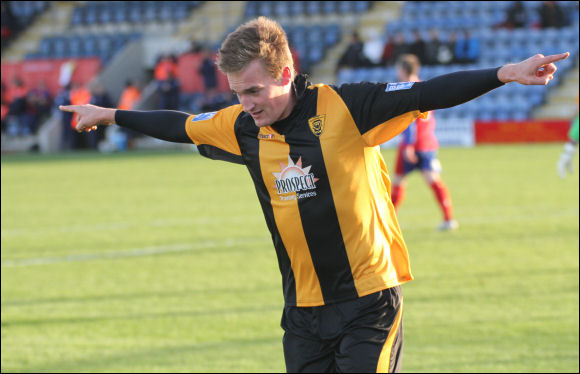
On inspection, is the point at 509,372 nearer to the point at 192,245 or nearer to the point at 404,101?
the point at 404,101

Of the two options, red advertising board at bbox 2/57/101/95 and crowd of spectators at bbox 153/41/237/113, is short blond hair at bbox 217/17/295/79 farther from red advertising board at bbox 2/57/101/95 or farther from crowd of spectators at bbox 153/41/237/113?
red advertising board at bbox 2/57/101/95

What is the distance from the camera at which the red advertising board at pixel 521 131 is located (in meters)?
24.1

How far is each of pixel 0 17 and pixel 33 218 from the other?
22.8 metres

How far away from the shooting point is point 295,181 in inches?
142

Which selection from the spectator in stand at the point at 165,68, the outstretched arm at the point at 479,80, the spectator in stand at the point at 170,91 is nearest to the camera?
the outstretched arm at the point at 479,80

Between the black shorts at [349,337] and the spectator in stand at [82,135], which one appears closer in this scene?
the black shorts at [349,337]

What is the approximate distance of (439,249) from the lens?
9906mm

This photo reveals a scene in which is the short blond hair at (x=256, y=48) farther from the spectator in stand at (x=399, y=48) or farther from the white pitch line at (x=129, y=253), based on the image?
A: the spectator in stand at (x=399, y=48)

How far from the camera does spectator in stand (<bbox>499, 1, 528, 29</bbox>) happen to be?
88.2ft

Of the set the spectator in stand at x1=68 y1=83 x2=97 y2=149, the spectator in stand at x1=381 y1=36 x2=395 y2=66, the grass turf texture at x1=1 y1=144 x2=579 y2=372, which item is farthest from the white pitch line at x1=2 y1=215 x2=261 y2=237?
the spectator in stand at x1=68 y1=83 x2=97 y2=149

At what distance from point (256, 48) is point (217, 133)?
649 millimetres

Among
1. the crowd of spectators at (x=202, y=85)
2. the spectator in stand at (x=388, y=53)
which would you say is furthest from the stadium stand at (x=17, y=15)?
the spectator in stand at (x=388, y=53)

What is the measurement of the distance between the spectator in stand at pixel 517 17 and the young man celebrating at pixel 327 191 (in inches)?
962

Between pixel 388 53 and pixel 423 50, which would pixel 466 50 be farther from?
pixel 388 53
